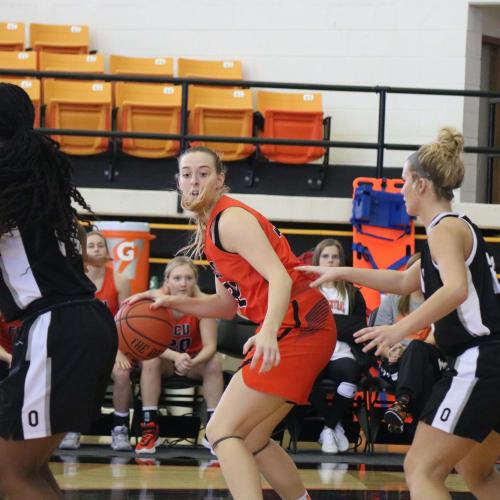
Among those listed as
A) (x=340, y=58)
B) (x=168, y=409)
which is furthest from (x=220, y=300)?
(x=340, y=58)

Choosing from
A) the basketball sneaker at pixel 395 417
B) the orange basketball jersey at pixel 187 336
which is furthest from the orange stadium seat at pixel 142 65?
the basketball sneaker at pixel 395 417

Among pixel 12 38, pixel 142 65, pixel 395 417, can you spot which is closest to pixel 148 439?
pixel 395 417

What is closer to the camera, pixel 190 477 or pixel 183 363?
pixel 190 477

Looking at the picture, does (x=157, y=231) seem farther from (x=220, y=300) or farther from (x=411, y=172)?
(x=411, y=172)

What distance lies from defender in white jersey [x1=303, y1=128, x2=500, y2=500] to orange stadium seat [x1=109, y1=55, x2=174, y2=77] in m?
6.50

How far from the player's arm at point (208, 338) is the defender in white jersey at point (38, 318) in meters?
3.50

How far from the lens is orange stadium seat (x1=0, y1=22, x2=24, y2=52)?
32.0ft

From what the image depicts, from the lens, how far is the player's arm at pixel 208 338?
6.34m

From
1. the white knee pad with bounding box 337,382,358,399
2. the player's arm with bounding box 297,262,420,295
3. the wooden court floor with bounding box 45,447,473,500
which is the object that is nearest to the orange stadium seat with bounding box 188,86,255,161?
the white knee pad with bounding box 337,382,358,399

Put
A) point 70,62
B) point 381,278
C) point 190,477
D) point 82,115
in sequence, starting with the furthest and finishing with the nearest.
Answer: point 70,62, point 82,115, point 190,477, point 381,278

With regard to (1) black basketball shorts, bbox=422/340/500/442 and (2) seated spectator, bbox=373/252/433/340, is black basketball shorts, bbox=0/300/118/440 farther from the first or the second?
(2) seated spectator, bbox=373/252/433/340

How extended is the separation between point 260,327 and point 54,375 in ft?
2.86

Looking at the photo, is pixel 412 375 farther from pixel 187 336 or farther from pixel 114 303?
pixel 114 303

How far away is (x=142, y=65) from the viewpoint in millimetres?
9688
